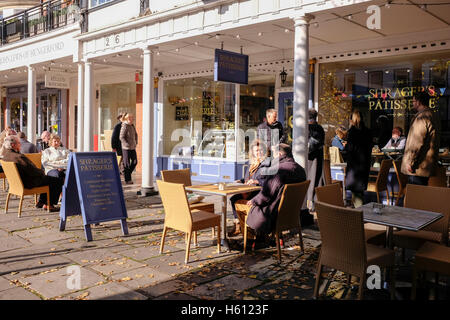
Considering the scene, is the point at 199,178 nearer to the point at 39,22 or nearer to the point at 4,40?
the point at 39,22

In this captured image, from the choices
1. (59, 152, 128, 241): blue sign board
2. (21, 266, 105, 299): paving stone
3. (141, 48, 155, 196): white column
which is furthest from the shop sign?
(21, 266, 105, 299): paving stone

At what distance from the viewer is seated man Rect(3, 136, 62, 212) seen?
300 inches

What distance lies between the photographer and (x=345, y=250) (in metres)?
3.59

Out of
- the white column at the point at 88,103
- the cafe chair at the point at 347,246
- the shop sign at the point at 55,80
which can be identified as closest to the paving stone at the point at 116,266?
the cafe chair at the point at 347,246

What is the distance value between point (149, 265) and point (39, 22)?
13.2 meters

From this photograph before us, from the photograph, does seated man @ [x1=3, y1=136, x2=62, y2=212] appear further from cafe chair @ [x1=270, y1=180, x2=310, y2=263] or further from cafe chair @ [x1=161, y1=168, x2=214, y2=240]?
cafe chair @ [x1=270, y1=180, x2=310, y2=263]

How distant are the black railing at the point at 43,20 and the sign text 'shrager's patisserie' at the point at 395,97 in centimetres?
860

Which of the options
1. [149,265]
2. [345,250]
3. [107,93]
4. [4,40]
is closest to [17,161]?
[149,265]

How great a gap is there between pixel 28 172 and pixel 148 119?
3017 mm

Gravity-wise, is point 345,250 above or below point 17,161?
below

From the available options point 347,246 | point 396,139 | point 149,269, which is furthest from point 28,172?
point 396,139

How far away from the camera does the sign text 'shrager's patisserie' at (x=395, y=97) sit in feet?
27.8
